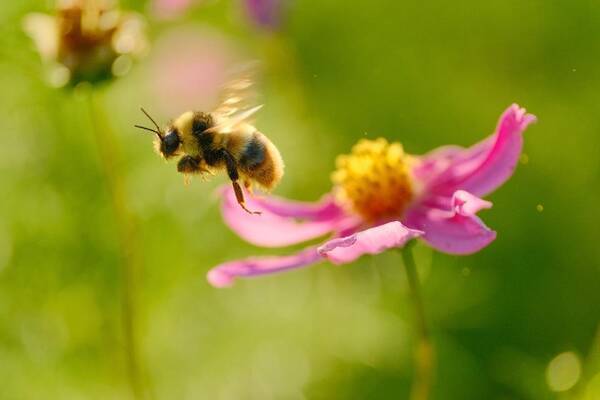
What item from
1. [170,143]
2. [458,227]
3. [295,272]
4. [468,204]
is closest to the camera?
[468,204]

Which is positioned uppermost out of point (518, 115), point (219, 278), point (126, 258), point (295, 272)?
point (518, 115)

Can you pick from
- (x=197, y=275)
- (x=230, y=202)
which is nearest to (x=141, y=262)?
(x=197, y=275)

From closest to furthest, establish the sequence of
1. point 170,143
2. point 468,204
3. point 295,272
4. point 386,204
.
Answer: point 468,204, point 170,143, point 386,204, point 295,272

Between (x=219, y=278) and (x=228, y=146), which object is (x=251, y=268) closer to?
(x=219, y=278)

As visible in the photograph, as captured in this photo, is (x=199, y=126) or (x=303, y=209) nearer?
(x=199, y=126)

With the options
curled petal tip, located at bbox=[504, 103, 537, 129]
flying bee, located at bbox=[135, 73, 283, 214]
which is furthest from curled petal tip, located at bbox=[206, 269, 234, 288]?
curled petal tip, located at bbox=[504, 103, 537, 129]

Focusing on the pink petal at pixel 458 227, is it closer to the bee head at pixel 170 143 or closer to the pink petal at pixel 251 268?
the pink petal at pixel 251 268

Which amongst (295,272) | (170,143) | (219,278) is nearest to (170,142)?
(170,143)
